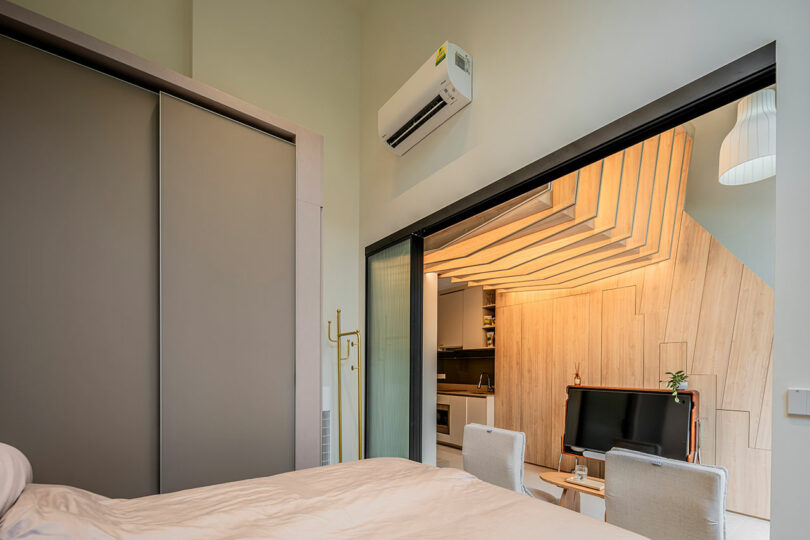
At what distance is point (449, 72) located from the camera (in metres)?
2.76

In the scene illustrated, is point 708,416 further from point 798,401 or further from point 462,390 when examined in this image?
point 462,390

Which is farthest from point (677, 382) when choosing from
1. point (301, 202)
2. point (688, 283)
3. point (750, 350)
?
point (301, 202)

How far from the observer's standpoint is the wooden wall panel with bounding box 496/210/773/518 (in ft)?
12.6

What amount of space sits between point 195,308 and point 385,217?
5.82 ft

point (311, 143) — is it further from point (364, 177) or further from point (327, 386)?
point (327, 386)

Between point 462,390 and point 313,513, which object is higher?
point 313,513

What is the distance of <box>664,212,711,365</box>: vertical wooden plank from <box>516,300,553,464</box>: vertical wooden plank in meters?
1.50

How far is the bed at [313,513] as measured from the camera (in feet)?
3.58

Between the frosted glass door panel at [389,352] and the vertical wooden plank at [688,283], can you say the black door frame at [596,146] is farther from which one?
the vertical wooden plank at [688,283]

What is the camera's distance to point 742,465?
3873 millimetres

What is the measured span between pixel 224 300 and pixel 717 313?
4.10 metres

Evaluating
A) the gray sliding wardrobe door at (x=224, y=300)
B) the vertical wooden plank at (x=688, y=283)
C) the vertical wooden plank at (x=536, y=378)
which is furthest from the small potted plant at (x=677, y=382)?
the gray sliding wardrobe door at (x=224, y=300)

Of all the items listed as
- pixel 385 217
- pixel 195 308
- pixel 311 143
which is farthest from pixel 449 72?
pixel 195 308

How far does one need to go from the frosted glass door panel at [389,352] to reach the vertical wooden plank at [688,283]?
2766mm
